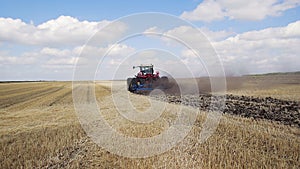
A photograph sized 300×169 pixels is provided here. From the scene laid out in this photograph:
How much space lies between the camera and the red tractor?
2434 centimetres

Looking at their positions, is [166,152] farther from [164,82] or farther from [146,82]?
[164,82]

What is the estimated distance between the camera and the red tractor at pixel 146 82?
2434 centimetres

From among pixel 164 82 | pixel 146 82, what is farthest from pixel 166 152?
pixel 164 82

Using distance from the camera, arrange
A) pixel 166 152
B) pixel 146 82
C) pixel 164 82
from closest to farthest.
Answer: pixel 166 152
pixel 146 82
pixel 164 82

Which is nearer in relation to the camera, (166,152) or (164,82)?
(166,152)

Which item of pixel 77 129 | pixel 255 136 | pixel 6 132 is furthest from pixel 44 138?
pixel 255 136

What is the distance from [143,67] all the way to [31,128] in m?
18.2

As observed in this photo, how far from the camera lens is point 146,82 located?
2450 cm

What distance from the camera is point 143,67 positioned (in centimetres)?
2677

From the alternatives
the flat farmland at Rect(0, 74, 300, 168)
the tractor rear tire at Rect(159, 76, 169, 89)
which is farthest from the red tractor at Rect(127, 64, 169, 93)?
the flat farmland at Rect(0, 74, 300, 168)

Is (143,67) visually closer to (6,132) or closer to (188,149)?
(6,132)

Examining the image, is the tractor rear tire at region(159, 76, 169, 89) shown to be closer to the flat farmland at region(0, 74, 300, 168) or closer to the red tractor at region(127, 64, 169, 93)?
the red tractor at region(127, 64, 169, 93)

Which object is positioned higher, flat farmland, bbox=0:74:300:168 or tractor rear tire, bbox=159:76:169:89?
tractor rear tire, bbox=159:76:169:89

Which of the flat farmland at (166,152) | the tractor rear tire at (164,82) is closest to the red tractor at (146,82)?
the tractor rear tire at (164,82)
